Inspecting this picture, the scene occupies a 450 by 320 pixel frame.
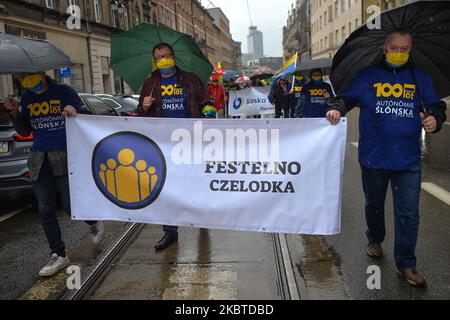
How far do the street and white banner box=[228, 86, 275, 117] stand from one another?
36.2 ft

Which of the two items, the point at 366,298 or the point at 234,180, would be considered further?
the point at 234,180

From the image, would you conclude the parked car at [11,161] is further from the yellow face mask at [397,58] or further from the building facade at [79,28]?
the building facade at [79,28]

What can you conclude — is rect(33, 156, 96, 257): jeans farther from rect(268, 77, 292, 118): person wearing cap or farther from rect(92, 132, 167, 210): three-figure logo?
rect(268, 77, 292, 118): person wearing cap

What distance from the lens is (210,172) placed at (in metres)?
3.82

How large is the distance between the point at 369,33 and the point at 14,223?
4745mm

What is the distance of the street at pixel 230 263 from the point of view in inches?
144

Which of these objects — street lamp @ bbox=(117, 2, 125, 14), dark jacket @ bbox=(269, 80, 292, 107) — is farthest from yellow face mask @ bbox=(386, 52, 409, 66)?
street lamp @ bbox=(117, 2, 125, 14)

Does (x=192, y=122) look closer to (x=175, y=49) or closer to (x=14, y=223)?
(x=175, y=49)

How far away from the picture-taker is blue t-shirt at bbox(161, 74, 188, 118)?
15.1ft

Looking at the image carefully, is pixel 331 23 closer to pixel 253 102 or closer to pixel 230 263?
pixel 253 102

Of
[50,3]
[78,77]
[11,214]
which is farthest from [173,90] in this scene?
[78,77]

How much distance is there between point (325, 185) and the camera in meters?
3.56
